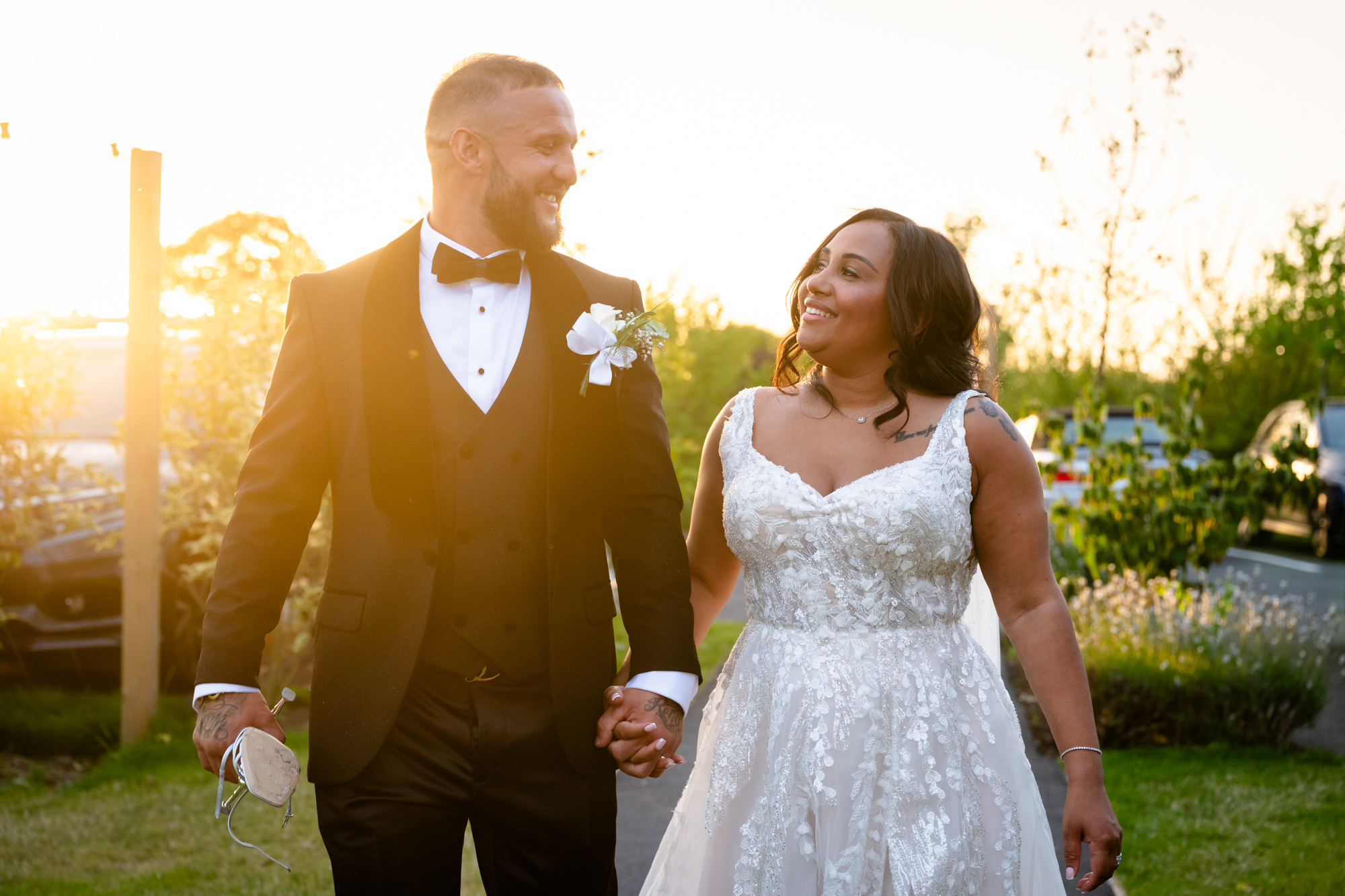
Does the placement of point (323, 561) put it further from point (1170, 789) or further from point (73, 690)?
point (1170, 789)

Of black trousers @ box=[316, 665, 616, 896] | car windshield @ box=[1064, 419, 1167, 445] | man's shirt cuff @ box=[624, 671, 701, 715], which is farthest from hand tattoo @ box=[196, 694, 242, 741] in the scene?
car windshield @ box=[1064, 419, 1167, 445]

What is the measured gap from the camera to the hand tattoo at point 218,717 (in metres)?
2.23

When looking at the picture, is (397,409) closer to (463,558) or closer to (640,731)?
(463,558)

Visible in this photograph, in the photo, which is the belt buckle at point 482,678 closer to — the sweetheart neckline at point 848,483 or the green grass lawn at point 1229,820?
the sweetheart neckline at point 848,483

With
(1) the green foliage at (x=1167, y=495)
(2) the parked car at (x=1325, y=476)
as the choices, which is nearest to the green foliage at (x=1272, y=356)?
(2) the parked car at (x=1325, y=476)

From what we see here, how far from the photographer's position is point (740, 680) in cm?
278

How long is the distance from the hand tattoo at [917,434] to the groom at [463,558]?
1.96 ft

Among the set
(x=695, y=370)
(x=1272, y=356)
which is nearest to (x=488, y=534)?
(x=695, y=370)

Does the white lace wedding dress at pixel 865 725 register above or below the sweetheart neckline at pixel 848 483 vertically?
below

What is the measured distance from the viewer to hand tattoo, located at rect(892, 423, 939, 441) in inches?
106

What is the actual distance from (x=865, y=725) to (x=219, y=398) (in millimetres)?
5054

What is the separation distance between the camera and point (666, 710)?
2.47 metres

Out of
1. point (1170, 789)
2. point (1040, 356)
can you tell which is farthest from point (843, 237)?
point (1040, 356)

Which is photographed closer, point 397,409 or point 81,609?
point 397,409
